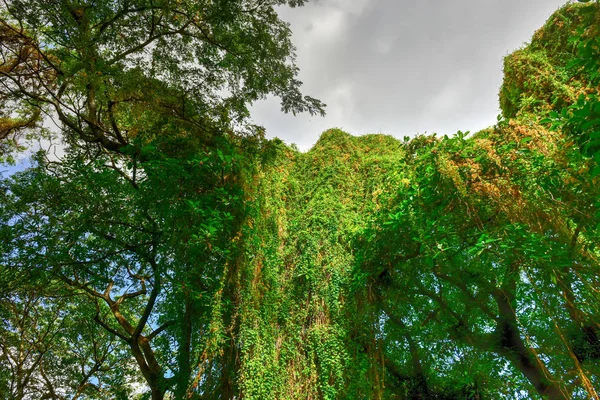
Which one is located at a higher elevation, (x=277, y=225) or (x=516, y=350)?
(x=277, y=225)

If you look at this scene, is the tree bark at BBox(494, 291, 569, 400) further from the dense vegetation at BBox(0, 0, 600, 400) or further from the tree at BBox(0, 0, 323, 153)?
the tree at BBox(0, 0, 323, 153)

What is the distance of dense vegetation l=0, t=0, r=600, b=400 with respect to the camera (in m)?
4.18

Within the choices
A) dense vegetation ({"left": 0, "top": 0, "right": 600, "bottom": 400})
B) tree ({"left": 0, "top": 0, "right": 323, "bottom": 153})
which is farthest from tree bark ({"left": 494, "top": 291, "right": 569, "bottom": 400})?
tree ({"left": 0, "top": 0, "right": 323, "bottom": 153})

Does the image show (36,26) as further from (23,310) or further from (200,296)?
(23,310)

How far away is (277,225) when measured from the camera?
6566 mm

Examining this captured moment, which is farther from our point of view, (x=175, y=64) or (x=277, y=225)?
(x=277, y=225)

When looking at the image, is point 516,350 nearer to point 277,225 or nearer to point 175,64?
point 277,225

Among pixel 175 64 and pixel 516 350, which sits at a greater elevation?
pixel 175 64

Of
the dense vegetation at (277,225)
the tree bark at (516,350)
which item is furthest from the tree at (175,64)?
the tree bark at (516,350)

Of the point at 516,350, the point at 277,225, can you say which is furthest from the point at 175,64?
the point at 516,350

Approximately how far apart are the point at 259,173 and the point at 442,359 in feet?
17.8

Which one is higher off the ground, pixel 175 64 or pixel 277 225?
pixel 175 64

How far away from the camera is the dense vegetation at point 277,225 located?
4184 millimetres

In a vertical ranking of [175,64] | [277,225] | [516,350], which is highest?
[175,64]
